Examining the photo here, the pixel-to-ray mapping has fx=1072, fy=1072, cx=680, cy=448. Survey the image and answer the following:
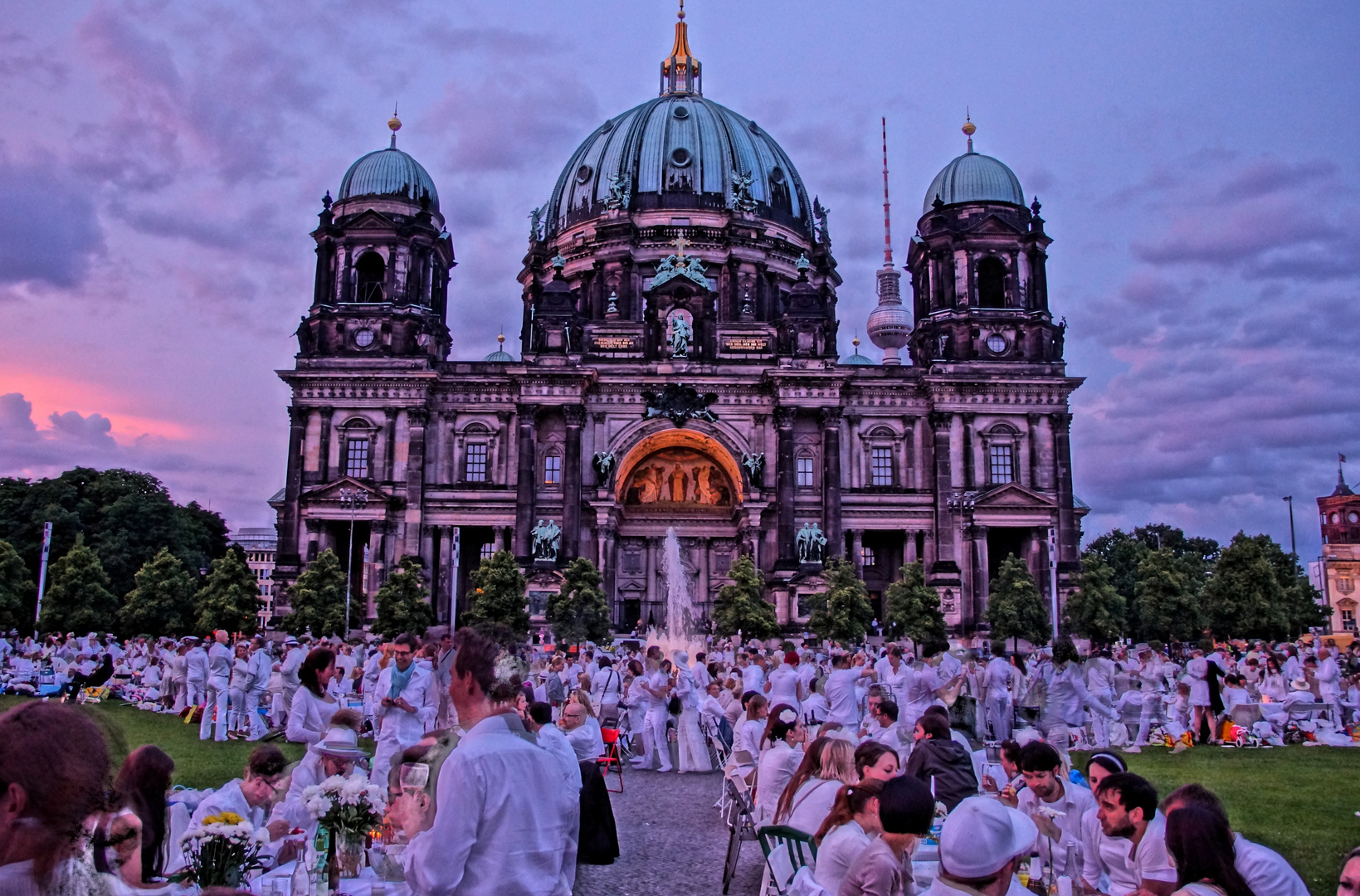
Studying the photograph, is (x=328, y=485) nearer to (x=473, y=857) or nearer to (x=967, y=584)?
(x=967, y=584)

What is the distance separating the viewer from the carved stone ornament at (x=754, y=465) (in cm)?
5338

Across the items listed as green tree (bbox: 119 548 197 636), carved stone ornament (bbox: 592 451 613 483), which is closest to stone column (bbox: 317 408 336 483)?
green tree (bbox: 119 548 197 636)

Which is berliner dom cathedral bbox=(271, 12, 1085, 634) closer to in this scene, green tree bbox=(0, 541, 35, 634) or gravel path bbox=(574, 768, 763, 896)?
green tree bbox=(0, 541, 35, 634)

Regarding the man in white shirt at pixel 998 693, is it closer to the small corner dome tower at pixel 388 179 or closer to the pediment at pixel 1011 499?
the pediment at pixel 1011 499

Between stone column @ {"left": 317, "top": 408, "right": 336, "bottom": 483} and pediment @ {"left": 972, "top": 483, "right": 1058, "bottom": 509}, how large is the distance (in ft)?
106

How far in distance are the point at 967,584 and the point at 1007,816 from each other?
49823 millimetres

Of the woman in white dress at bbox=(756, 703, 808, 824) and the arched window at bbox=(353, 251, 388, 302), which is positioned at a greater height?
the arched window at bbox=(353, 251, 388, 302)

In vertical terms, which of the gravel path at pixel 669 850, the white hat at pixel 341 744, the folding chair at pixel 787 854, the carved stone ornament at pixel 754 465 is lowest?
the gravel path at pixel 669 850

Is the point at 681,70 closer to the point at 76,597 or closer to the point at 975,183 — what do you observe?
the point at 975,183

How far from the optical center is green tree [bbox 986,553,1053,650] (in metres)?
46.7

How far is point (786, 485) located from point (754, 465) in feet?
6.06

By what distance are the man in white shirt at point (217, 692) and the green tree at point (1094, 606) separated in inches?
1432

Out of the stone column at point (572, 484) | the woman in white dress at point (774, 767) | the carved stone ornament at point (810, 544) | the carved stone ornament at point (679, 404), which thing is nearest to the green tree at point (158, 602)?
the stone column at point (572, 484)

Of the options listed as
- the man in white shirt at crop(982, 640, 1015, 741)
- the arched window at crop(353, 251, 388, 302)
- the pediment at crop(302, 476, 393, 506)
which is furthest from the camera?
the arched window at crop(353, 251, 388, 302)
